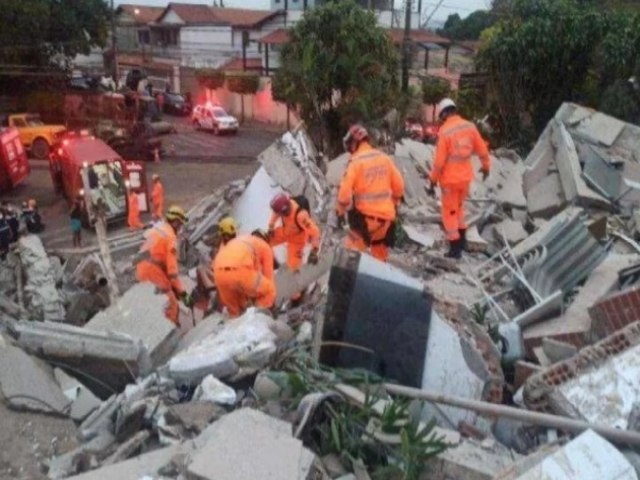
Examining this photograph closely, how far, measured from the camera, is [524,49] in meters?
16.2

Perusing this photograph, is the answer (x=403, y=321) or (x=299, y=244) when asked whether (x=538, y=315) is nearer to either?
(x=403, y=321)

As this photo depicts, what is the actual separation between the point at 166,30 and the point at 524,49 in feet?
118

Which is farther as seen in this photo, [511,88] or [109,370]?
[511,88]

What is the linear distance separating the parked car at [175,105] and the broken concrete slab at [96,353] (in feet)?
108

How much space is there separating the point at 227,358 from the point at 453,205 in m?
3.42

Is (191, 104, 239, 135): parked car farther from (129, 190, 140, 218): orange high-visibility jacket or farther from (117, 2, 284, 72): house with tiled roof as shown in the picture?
(129, 190, 140, 218): orange high-visibility jacket

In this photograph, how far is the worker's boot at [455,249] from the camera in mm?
7270

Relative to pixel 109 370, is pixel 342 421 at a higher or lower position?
higher

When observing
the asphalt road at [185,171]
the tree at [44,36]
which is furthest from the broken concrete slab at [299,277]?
the tree at [44,36]

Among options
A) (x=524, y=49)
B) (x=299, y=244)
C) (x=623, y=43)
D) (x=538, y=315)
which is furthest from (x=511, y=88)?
(x=538, y=315)

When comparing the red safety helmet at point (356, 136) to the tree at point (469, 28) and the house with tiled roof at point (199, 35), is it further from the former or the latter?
the tree at point (469, 28)

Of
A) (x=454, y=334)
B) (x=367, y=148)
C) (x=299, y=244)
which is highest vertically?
(x=367, y=148)

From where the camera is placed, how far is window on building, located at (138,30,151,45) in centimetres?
4938

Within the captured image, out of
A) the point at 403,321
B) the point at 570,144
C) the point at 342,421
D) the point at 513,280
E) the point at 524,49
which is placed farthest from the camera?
the point at 524,49
